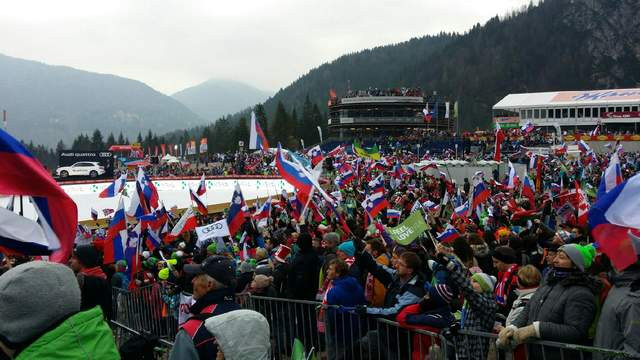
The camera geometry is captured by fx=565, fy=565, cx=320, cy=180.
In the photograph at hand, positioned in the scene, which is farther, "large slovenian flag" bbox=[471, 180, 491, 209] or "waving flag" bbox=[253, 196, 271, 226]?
"waving flag" bbox=[253, 196, 271, 226]

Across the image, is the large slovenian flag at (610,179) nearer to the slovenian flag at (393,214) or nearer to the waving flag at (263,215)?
the slovenian flag at (393,214)

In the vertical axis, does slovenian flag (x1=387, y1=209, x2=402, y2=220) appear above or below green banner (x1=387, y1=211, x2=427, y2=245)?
below

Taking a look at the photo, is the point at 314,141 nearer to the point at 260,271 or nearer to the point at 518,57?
the point at 518,57

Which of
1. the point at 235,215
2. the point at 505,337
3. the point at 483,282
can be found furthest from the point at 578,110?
the point at 505,337

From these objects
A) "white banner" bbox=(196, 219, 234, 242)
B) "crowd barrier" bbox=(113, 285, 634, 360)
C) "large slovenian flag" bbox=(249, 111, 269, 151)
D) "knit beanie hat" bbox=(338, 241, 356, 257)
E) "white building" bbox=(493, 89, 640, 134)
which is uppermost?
"white building" bbox=(493, 89, 640, 134)

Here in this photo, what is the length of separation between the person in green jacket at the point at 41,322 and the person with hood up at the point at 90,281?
2673 mm

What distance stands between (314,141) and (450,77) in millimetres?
75028

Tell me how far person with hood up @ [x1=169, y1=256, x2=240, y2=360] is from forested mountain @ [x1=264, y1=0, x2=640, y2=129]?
143625 millimetres

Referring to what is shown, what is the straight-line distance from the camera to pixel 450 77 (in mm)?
164250

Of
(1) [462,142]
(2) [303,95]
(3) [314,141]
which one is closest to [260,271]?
(1) [462,142]

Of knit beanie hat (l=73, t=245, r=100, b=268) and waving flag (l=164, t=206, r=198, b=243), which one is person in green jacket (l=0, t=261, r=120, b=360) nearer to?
knit beanie hat (l=73, t=245, r=100, b=268)

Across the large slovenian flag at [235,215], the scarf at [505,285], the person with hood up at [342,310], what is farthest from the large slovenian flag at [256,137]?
the scarf at [505,285]

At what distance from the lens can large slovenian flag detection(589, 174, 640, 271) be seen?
4.32 metres

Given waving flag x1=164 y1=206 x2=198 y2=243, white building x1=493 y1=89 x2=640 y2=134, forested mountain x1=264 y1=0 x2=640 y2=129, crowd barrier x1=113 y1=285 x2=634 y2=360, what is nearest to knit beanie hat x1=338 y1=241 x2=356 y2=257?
crowd barrier x1=113 y1=285 x2=634 y2=360
